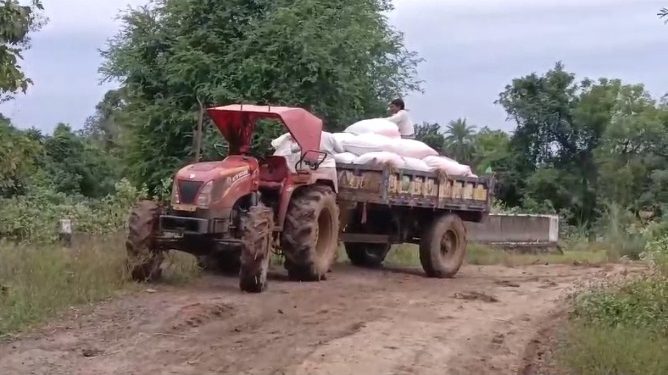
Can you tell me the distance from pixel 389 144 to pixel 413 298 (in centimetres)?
343

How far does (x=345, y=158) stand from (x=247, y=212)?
3318mm

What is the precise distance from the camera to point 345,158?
1623 centimetres

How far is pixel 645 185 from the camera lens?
4206 cm

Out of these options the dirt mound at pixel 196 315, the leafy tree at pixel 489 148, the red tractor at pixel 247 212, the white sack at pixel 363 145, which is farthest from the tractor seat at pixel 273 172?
the leafy tree at pixel 489 148

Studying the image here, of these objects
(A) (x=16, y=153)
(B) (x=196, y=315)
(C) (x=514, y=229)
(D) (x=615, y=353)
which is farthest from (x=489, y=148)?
(D) (x=615, y=353)

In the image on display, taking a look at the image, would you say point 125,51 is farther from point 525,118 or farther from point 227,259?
point 525,118

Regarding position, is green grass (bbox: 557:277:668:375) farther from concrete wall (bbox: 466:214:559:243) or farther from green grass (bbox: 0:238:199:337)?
concrete wall (bbox: 466:214:559:243)

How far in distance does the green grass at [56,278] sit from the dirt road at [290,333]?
345mm

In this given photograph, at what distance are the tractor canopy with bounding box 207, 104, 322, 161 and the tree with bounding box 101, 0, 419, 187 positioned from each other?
9012 millimetres

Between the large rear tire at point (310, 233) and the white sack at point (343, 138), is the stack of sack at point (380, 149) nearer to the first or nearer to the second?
the white sack at point (343, 138)

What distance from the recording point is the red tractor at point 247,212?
42.5 feet

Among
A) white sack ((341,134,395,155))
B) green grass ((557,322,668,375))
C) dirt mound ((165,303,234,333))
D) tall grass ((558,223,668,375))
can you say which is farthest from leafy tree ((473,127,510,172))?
green grass ((557,322,668,375))

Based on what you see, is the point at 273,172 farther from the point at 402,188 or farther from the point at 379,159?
the point at 402,188

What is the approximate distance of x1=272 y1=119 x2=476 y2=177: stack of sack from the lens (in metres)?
16.1
